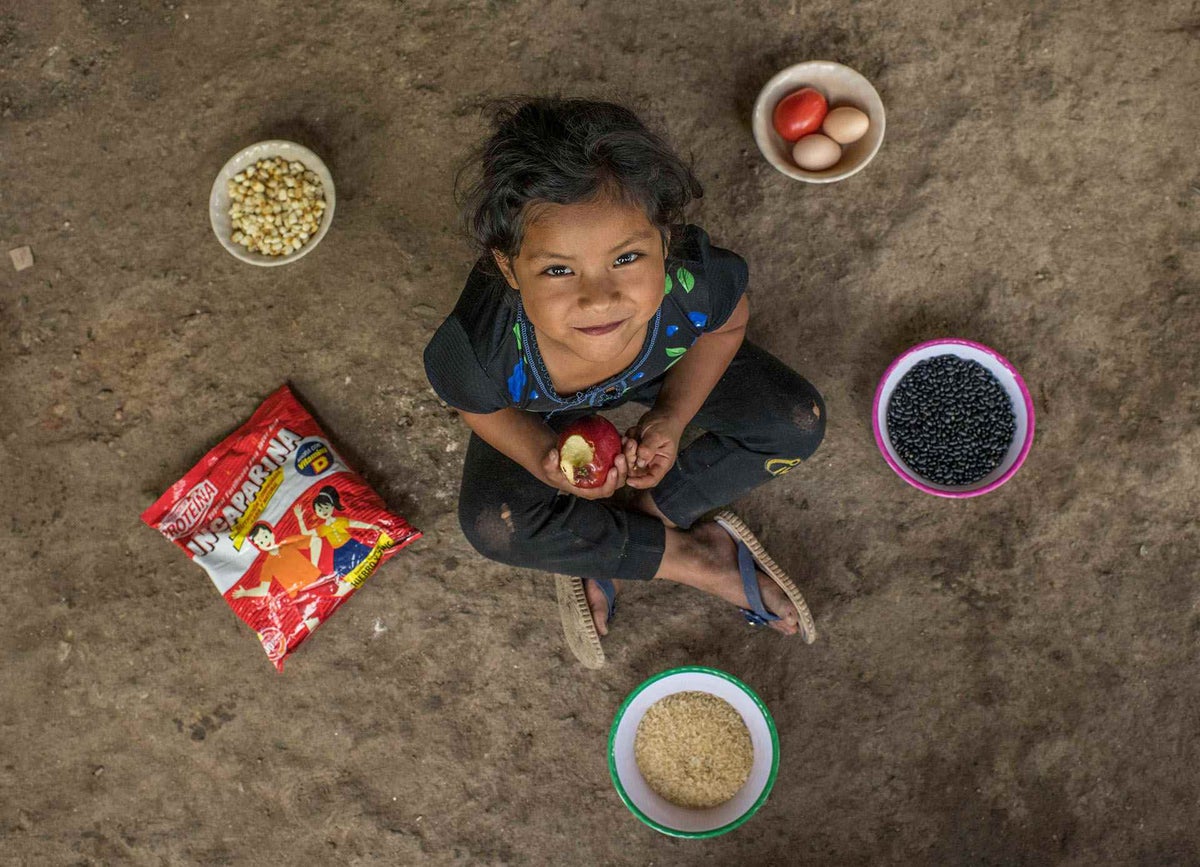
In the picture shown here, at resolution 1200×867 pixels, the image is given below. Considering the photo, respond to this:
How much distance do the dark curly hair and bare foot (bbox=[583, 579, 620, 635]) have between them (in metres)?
0.96

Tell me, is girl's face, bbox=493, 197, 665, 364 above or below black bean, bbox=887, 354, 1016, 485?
above

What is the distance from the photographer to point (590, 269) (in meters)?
1.30

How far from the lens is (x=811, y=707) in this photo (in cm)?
214

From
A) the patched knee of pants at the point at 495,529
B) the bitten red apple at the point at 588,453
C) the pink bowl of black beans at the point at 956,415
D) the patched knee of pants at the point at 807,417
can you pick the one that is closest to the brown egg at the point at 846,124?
the pink bowl of black beans at the point at 956,415

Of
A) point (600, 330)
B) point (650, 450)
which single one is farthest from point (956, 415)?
point (600, 330)

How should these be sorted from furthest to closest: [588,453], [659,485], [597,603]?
[597,603] < [659,485] < [588,453]

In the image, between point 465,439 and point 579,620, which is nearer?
point 579,620

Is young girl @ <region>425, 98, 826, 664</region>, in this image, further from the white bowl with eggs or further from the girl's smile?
the white bowl with eggs

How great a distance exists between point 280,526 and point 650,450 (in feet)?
3.15

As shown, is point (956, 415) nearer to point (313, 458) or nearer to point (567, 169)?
point (567, 169)

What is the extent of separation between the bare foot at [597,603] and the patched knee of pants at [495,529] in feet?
0.99

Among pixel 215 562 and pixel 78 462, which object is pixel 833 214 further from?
pixel 78 462

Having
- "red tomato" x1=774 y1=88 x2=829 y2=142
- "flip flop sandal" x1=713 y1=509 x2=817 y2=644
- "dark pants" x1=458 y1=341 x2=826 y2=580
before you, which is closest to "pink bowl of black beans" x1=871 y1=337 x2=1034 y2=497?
"dark pants" x1=458 y1=341 x2=826 y2=580

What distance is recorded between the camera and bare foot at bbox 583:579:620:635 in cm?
211
